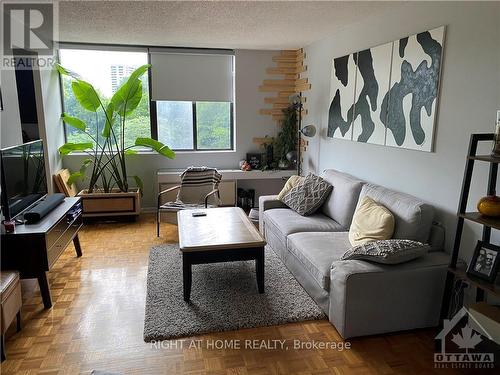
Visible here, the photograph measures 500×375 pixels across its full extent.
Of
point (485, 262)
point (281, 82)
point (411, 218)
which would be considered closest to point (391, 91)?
point (411, 218)

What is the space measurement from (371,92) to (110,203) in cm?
342

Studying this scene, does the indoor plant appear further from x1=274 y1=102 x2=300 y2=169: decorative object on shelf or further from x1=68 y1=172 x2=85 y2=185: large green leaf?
x1=274 y1=102 x2=300 y2=169: decorative object on shelf

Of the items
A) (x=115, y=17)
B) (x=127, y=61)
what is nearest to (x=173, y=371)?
(x=115, y=17)

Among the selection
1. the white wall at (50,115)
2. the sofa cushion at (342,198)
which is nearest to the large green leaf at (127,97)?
the white wall at (50,115)

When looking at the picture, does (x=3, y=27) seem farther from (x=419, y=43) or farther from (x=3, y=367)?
(x=419, y=43)

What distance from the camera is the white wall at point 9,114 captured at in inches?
118

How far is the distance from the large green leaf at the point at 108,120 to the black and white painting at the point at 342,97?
2.73 metres

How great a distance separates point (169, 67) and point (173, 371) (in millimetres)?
4158

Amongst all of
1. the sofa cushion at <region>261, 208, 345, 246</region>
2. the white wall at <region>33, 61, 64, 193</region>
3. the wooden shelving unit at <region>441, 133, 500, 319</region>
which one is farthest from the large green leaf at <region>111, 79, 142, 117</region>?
the wooden shelving unit at <region>441, 133, 500, 319</region>

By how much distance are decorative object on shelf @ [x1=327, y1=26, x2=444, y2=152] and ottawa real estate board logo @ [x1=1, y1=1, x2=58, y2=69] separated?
287 centimetres

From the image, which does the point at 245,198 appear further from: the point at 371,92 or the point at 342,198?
the point at 371,92

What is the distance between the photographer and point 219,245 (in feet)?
8.77

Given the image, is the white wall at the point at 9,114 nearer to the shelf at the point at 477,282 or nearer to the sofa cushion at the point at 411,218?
the sofa cushion at the point at 411,218

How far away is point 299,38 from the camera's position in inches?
172
